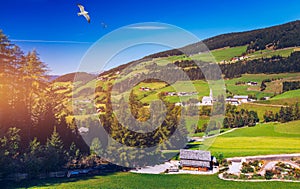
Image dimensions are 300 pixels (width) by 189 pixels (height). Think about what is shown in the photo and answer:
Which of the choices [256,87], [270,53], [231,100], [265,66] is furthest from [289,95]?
[270,53]

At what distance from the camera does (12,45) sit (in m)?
24.2

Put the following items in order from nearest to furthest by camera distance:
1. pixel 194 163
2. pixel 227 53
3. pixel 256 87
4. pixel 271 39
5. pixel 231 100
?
pixel 194 163 → pixel 231 100 → pixel 256 87 → pixel 271 39 → pixel 227 53

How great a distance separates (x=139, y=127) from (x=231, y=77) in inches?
2499

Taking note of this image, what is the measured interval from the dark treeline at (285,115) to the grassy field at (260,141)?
2.55 m

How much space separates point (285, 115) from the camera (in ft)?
147

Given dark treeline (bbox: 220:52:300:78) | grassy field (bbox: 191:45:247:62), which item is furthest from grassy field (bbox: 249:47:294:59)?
grassy field (bbox: 191:45:247:62)

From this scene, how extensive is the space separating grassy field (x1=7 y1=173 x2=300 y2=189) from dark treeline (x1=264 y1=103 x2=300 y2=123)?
2831cm

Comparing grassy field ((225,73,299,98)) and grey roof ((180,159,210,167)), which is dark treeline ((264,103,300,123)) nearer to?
grassy field ((225,73,299,98))

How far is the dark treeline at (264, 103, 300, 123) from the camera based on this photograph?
44438 millimetres

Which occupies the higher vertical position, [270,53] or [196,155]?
[270,53]

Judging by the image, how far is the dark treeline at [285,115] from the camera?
1750 inches

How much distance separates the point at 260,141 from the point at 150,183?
18.6m

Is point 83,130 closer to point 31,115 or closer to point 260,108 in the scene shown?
point 31,115

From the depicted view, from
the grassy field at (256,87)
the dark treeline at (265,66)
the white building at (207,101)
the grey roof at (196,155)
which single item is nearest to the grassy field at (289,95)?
the grassy field at (256,87)
